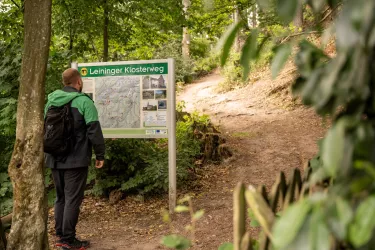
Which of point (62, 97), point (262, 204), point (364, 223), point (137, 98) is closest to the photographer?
point (364, 223)

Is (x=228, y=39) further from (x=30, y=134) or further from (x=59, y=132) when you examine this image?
(x=59, y=132)

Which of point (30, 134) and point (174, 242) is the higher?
point (30, 134)

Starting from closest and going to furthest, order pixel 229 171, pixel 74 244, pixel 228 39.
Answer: pixel 228 39 < pixel 74 244 < pixel 229 171

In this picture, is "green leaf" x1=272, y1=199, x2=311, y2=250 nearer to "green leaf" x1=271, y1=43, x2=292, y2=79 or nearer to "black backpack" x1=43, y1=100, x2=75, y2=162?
"green leaf" x1=271, y1=43, x2=292, y2=79

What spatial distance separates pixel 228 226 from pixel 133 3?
189 inches

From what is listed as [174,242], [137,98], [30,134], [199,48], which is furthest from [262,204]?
[199,48]

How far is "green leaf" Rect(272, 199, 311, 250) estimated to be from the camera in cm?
88

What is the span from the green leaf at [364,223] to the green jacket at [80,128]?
4.12 m

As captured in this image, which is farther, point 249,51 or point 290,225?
point 249,51

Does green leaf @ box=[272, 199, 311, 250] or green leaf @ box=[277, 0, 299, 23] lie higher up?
green leaf @ box=[277, 0, 299, 23]

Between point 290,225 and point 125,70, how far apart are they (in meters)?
5.56

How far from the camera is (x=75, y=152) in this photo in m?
4.75

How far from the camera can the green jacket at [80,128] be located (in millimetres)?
4742

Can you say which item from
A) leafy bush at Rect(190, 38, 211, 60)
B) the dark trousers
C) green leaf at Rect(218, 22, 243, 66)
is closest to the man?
the dark trousers
